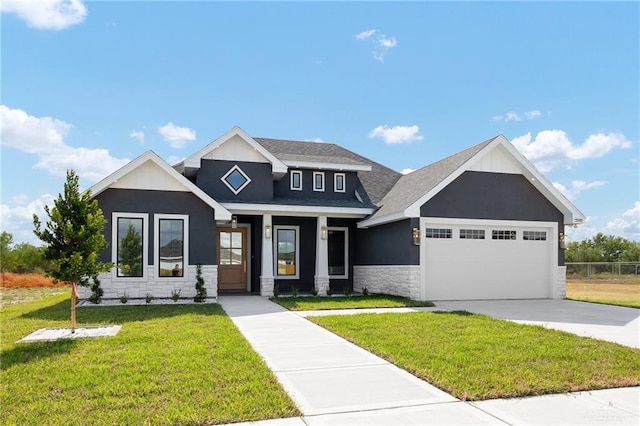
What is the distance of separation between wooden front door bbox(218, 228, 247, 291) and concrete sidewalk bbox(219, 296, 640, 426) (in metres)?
10.1

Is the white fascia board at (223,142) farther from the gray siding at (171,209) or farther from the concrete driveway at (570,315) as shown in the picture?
the concrete driveway at (570,315)

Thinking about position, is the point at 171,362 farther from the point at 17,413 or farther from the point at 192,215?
the point at 192,215

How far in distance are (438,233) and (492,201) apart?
6.90ft

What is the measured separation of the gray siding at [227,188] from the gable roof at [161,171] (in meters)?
1.72

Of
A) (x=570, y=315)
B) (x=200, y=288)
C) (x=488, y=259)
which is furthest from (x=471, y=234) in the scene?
(x=200, y=288)

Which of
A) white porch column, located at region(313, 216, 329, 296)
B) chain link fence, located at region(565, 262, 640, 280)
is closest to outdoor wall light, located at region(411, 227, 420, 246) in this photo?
white porch column, located at region(313, 216, 329, 296)

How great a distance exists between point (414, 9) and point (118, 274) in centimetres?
1110

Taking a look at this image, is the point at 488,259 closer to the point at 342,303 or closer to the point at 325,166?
the point at 342,303

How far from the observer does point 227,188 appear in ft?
52.1

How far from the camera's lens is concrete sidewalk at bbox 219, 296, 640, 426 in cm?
438

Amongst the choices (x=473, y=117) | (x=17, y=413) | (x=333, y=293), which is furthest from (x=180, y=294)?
(x=473, y=117)

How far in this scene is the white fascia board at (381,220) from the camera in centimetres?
1424

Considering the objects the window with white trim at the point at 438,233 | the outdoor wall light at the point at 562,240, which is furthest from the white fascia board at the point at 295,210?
the outdoor wall light at the point at 562,240

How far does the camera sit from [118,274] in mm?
13516
